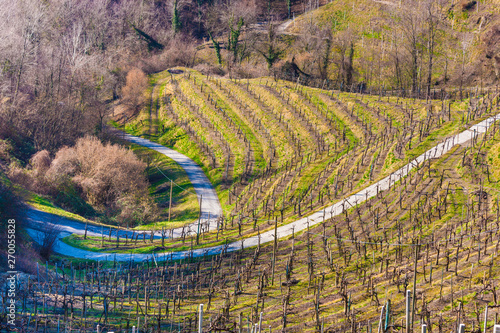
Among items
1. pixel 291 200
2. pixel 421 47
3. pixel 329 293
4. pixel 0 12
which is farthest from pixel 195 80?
pixel 329 293

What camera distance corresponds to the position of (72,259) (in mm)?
33094

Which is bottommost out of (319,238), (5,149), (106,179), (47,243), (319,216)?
(47,243)

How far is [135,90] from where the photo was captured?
257ft

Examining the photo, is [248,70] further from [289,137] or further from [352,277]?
[352,277]

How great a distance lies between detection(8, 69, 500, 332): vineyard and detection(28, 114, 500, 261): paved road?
687mm

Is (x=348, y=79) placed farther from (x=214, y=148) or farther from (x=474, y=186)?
(x=474, y=186)

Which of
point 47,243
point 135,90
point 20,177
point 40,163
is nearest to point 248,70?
point 135,90

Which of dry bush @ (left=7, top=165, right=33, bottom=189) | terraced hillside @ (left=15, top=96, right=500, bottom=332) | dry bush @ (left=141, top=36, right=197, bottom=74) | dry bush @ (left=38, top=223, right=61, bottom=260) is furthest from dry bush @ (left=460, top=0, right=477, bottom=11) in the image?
dry bush @ (left=38, top=223, right=61, bottom=260)

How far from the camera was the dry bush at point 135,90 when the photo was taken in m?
77.4

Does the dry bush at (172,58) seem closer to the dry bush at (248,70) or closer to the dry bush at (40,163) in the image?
the dry bush at (248,70)

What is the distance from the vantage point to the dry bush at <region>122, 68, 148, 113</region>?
254 ft

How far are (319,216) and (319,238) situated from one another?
11.8 ft

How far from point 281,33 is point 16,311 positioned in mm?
78342

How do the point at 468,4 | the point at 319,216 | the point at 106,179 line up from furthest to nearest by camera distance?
the point at 468,4 → the point at 106,179 → the point at 319,216
